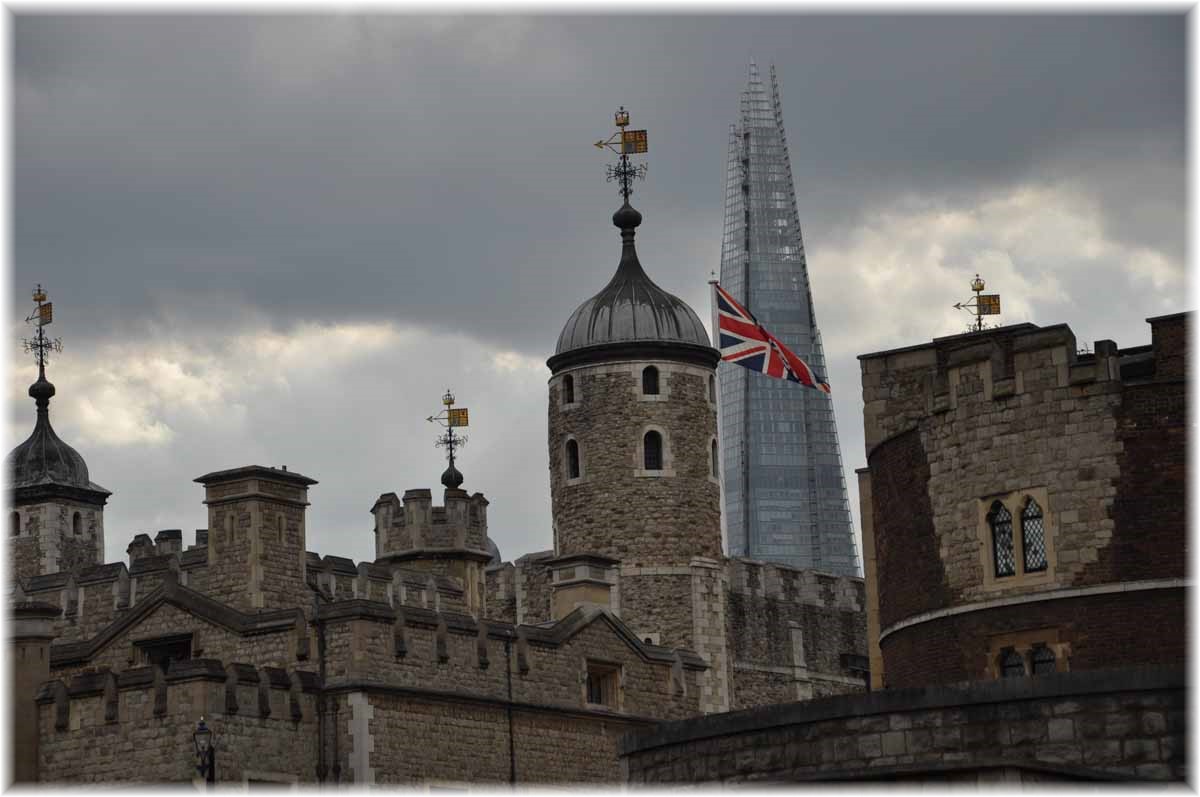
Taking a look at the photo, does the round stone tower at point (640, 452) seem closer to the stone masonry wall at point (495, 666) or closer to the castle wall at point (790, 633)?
the castle wall at point (790, 633)

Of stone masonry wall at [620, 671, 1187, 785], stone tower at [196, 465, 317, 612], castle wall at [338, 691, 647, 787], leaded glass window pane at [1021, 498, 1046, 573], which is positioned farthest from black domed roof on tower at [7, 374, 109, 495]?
stone masonry wall at [620, 671, 1187, 785]

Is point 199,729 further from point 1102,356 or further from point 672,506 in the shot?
point 672,506

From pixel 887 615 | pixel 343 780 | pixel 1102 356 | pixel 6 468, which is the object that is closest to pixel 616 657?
pixel 343 780

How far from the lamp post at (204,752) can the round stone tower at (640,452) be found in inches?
773

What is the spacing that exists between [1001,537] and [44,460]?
3427 cm

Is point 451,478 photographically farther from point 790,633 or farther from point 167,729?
point 167,729

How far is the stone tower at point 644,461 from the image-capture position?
55406 mm

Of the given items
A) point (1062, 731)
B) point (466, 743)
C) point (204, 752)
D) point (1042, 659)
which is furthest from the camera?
point (466, 743)

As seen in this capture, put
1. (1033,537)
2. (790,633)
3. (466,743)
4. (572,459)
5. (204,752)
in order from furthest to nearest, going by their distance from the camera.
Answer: (790,633)
(572,459)
(466,743)
(204,752)
(1033,537)

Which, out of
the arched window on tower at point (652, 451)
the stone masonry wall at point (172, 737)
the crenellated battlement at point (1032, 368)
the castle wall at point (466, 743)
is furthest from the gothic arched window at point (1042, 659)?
the arched window on tower at point (652, 451)

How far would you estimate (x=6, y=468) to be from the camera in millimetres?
62281

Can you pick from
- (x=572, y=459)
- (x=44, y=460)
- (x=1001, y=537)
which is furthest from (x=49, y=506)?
(x=1001, y=537)

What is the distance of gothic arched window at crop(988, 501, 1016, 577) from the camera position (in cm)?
3272

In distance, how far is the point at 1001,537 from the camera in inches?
1296
